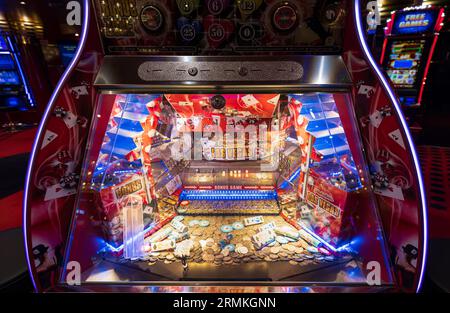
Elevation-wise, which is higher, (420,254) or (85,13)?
(85,13)

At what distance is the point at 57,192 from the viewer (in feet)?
3.90

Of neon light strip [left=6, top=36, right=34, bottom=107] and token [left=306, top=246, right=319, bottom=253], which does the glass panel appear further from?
neon light strip [left=6, top=36, right=34, bottom=107]

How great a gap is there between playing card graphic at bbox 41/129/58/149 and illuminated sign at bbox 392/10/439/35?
5959mm

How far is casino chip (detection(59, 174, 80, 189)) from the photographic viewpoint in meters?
1.20

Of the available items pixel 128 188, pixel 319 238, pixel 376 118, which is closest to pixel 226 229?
pixel 319 238

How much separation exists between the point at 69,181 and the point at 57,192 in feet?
0.25

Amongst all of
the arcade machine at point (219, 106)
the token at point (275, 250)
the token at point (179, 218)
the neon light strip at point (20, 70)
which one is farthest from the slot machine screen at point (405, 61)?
the neon light strip at point (20, 70)

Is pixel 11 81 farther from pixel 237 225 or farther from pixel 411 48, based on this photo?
pixel 411 48

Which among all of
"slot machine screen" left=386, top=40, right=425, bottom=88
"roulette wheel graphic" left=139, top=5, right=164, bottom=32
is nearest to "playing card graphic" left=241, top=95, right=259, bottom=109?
"roulette wheel graphic" left=139, top=5, right=164, bottom=32

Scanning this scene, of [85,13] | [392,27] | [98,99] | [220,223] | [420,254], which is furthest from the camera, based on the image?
[392,27]

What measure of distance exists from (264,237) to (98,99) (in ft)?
A: 4.49

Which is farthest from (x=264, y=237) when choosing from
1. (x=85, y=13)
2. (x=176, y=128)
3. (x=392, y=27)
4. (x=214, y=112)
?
(x=392, y=27)
